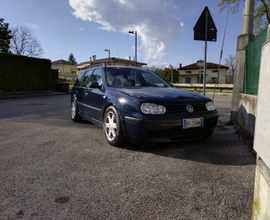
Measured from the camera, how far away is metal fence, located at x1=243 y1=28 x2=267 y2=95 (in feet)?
13.4

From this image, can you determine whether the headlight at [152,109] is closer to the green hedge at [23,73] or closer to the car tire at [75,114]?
the car tire at [75,114]

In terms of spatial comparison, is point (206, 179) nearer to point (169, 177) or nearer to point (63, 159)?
point (169, 177)

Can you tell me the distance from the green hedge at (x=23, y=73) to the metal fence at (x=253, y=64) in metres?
15.7

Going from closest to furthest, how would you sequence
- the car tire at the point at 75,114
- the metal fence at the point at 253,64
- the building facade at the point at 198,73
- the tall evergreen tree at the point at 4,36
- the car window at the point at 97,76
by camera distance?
the metal fence at the point at 253,64, the car window at the point at 97,76, the car tire at the point at 75,114, the tall evergreen tree at the point at 4,36, the building facade at the point at 198,73

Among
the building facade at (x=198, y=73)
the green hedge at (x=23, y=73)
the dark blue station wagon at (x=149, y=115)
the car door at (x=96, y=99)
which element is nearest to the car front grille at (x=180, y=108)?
the dark blue station wagon at (x=149, y=115)

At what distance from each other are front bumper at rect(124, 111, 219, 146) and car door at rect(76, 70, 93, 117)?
2199 mm

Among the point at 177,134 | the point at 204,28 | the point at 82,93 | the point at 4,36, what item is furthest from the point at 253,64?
the point at 4,36

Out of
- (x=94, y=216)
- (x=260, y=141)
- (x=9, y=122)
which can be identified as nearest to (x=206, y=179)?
(x=260, y=141)

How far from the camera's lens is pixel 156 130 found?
3230 mm

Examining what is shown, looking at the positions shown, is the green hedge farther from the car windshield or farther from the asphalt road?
the car windshield

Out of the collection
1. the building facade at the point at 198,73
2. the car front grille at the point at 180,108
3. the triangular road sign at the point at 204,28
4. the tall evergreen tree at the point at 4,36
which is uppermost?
the tall evergreen tree at the point at 4,36

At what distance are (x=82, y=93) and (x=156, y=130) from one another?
2858mm

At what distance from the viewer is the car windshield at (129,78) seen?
450cm

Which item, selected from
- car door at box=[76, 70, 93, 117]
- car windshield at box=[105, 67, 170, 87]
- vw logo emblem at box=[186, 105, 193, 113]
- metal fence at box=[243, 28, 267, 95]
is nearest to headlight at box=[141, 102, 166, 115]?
vw logo emblem at box=[186, 105, 193, 113]
